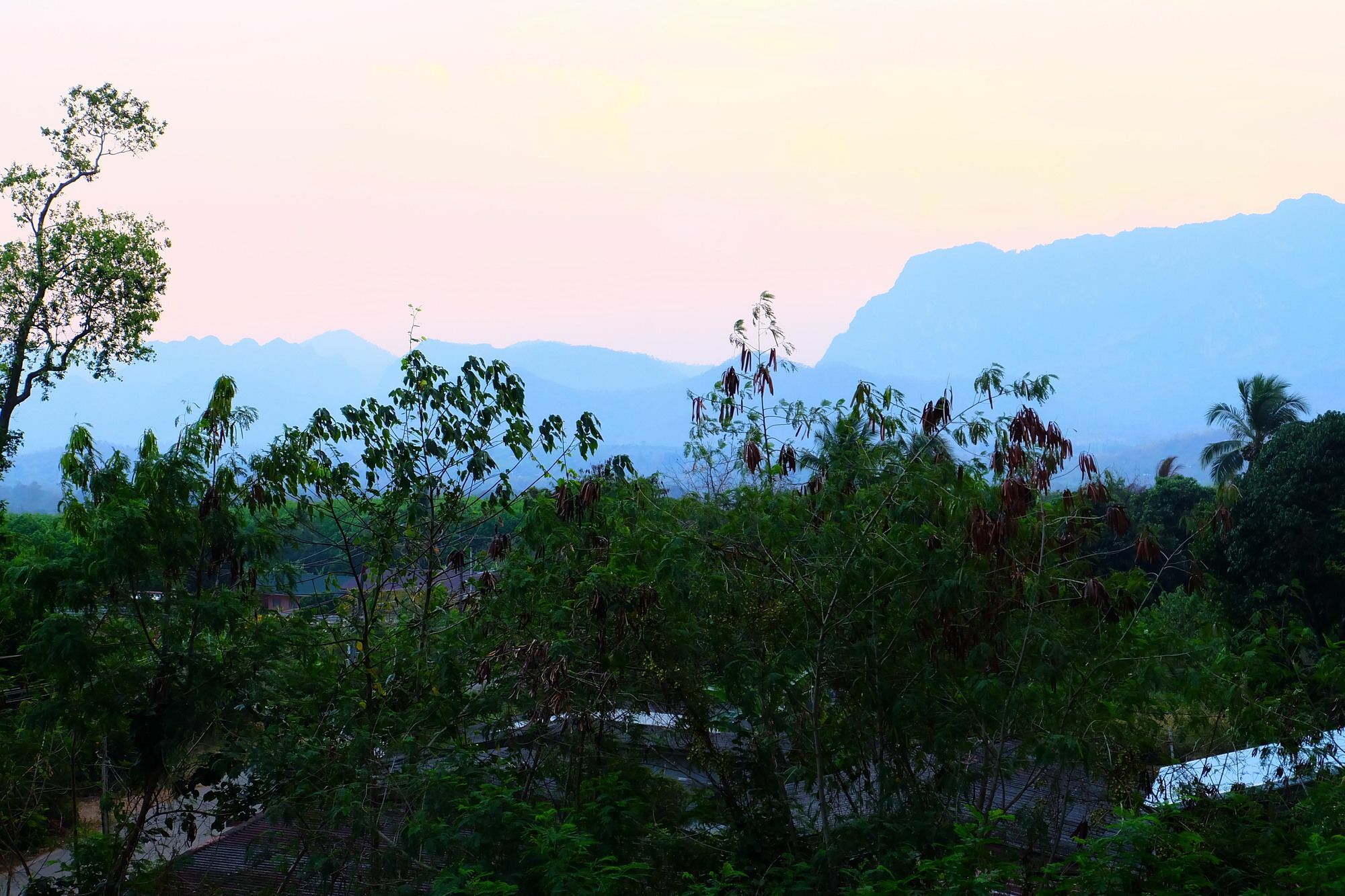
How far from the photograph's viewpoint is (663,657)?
661 cm

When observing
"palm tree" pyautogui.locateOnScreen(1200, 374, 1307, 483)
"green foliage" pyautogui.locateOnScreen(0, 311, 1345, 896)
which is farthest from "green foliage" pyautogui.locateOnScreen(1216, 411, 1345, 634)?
"green foliage" pyautogui.locateOnScreen(0, 311, 1345, 896)

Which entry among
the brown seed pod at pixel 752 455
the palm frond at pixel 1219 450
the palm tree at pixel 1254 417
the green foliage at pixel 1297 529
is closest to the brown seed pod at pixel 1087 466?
the brown seed pod at pixel 752 455

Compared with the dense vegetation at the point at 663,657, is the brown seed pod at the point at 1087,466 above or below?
above

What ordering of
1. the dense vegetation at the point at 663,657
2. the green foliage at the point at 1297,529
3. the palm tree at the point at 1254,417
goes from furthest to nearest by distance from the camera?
the palm tree at the point at 1254,417, the green foliage at the point at 1297,529, the dense vegetation at the point at 663,657

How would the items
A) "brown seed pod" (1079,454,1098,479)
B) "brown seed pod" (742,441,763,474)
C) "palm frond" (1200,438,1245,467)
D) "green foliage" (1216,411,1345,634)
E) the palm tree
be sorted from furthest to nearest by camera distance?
1. "palm frond" (1200,438,1245,467)
2. the palm tree
3. "green foliage" (1216,411,1345,634)
4. "brown seed pod" (742,441,763,474)
5. "brown seed pod" (1079,454,1098,479)

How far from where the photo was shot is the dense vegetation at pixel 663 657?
6.00 metres

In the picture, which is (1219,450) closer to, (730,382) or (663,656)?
(730,382)

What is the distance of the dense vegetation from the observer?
600cm

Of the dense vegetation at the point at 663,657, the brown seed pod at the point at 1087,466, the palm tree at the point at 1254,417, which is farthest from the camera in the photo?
the palm tree at the point at 1254,417

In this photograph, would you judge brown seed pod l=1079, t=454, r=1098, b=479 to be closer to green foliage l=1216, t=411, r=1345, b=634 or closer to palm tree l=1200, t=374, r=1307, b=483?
green foliage l=1216, t=411, r=1345, b=634

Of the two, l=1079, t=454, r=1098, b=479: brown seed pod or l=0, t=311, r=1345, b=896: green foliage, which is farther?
l=1079, t=454, r=1098, b=479: brown seed pod

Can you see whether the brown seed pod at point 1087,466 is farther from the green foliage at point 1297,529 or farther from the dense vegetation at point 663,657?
the green foliage at point 1297,529

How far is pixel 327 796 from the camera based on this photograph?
6.68 m

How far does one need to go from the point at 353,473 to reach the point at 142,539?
4.53 ft
